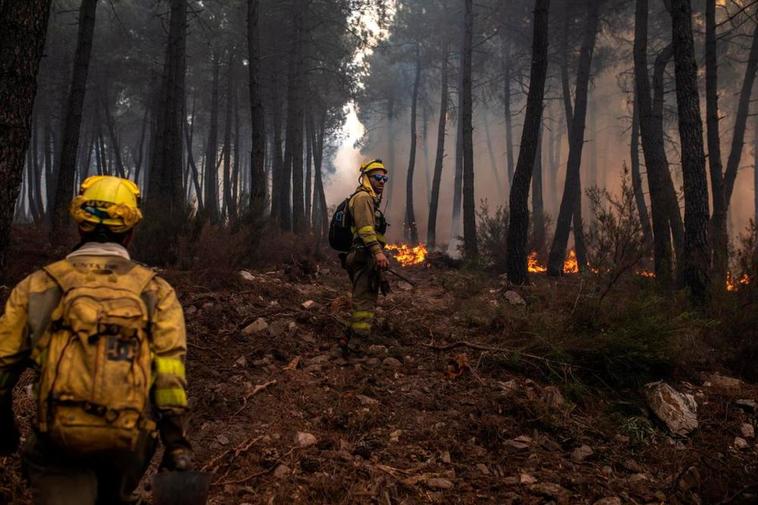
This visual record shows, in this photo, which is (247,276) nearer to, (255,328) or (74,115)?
(255,328)

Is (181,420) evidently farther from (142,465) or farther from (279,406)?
(279,406)

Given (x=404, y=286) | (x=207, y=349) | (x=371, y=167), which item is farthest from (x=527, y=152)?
(x=207, y=349)

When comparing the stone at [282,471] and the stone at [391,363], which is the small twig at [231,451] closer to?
the stone at [282,471]

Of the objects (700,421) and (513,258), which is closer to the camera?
(700,421)

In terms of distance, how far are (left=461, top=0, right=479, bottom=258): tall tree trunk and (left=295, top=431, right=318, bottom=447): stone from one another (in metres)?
8.11

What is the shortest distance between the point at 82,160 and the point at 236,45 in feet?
52.8

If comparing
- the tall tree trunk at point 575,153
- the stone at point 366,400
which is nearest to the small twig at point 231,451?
the stone at point 366,400

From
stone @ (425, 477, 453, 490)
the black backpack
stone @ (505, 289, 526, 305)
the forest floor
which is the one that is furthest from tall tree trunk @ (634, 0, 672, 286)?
stone @ (425, 477, 453, 490)

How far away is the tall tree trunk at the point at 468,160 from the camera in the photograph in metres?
12.1

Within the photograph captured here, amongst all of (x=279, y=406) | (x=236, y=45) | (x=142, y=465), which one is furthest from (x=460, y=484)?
(x=236, y=45)

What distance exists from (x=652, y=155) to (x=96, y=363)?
975 cm

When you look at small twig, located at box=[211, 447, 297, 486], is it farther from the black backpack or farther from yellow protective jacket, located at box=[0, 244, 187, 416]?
the black backpack

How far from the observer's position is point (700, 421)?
3.99 metres

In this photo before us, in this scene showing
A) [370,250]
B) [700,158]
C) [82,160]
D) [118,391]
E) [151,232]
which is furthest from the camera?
[82,160]
